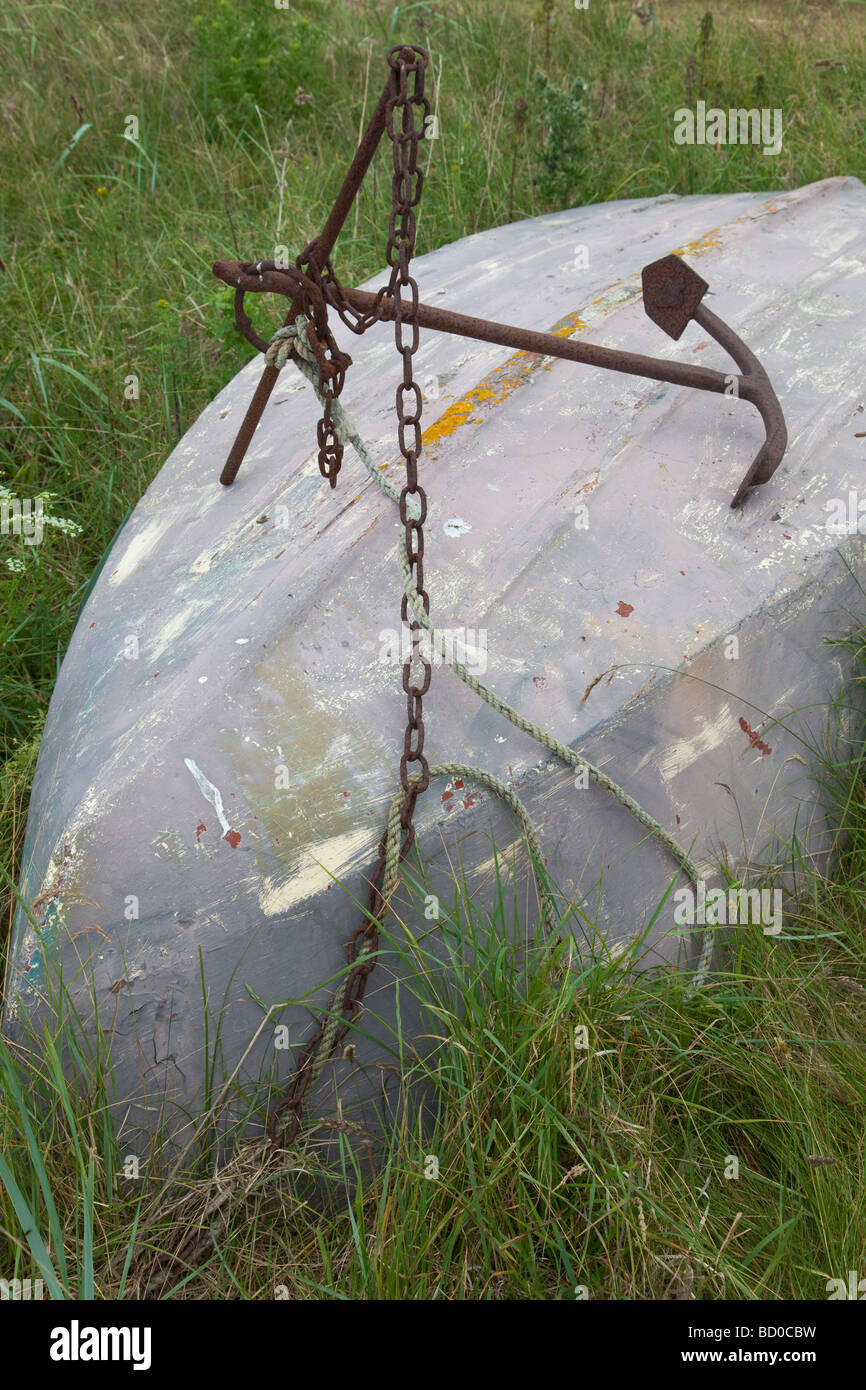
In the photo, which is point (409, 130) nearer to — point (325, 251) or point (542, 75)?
point (325, 251)

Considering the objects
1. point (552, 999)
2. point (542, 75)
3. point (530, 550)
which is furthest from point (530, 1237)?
point (542, 75)

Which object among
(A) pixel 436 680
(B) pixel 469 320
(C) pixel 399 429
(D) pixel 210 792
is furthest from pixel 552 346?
(D) pixel 210 792

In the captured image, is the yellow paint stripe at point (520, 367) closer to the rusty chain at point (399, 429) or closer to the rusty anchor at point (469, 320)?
the rusty anchor at point (469, 320)

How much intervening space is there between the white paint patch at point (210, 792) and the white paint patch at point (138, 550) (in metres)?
0.73

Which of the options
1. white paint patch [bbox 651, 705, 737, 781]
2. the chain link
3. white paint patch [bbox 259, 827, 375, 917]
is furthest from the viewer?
white paint patch [bbox 651, 705, 737, 781]

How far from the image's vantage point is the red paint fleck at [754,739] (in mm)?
2025

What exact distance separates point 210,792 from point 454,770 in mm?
379

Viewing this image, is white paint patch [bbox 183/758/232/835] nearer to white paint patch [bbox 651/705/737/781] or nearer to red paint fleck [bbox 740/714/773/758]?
white paint patch [bbox 651/705/737/781]

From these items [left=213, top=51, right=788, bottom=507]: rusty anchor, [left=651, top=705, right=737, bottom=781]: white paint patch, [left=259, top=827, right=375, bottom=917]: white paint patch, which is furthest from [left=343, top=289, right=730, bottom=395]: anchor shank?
[left=259, top=827, right=375, bottom=917]: white paint patch

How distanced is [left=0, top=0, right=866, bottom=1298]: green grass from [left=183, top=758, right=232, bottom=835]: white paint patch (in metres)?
0.39

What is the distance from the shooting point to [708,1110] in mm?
1722

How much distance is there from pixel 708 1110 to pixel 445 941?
0.47m

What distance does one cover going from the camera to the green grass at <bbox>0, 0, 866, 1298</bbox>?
1.60 meters

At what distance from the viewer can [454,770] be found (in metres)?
1.76
